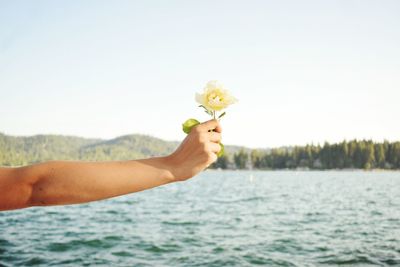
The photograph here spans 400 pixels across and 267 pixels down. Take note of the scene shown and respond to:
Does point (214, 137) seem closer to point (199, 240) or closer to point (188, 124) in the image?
point (188, 124)

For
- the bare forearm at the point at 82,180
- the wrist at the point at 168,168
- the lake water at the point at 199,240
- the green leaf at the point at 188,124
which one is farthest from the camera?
the lake water at the point at 199,240

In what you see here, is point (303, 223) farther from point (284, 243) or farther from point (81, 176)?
point (81, 176)

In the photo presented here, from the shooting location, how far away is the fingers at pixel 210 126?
1.86 meters

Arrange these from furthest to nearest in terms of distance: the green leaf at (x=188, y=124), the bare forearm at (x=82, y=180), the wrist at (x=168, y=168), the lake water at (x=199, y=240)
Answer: the lake water at (x=199, y=240)
the green leaf at (x=188, y=124)
the wrist at (x=168, y=168)
the bare forearm at (x=82, y=180)

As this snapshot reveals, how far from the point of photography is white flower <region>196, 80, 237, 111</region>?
86.7 inches

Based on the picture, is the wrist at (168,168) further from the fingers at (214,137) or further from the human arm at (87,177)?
the fingers at (214,137)

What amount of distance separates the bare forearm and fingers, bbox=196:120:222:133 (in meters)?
0.28

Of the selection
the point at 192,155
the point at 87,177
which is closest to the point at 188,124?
the point at 192,155

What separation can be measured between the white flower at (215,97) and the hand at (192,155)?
0.38 metres

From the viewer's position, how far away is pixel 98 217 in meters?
38.1

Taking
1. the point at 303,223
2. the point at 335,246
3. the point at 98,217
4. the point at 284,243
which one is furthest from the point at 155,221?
the point at 335,246

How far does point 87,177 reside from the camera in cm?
165

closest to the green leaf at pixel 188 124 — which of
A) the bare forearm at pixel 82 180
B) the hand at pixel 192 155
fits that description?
the hand at pixel 192 155

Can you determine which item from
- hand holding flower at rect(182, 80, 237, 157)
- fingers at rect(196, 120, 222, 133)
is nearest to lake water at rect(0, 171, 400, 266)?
hand holding flower at rect(182, 80, 237, 157)
